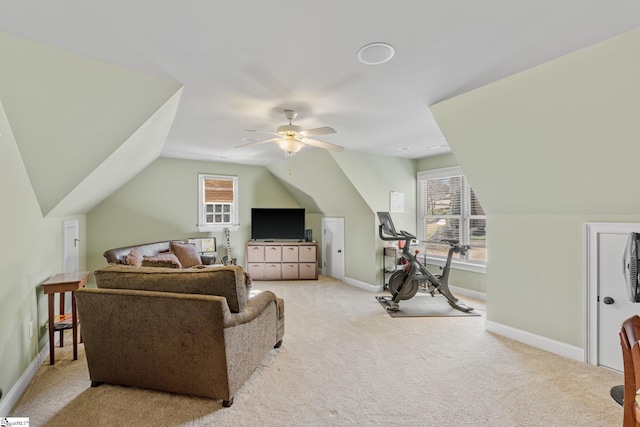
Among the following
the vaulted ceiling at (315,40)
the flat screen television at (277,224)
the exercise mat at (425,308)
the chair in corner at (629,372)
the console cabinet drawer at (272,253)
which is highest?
the vaulted ceiling at (315,40)

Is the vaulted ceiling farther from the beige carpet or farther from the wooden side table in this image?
the beige carpet

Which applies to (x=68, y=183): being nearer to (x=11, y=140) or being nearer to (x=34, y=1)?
(x=11, y=140)

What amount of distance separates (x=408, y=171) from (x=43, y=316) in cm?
583

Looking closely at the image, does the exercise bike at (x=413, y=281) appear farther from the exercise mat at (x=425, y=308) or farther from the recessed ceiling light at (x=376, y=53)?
the recessed ceiling light at (x=376, y=53)

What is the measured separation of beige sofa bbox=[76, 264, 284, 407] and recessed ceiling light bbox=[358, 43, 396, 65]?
1.84 meters

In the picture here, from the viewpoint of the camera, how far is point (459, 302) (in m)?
4.67

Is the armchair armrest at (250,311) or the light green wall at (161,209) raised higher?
the light green wall at (161,209)

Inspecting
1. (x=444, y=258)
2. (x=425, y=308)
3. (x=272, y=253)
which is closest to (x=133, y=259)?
(x=272, y=253)

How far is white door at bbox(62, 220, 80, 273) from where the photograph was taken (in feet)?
12.8

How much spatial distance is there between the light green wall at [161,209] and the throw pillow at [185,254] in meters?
0.87

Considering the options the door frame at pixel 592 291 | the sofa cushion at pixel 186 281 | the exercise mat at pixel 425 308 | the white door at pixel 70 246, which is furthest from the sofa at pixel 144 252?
the door frame at pixel 592 291

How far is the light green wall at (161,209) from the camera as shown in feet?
18.2

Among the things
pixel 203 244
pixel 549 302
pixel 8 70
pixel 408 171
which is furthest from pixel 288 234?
pixel 8 70

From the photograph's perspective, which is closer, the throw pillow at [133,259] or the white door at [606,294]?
the white door at [606,294]
